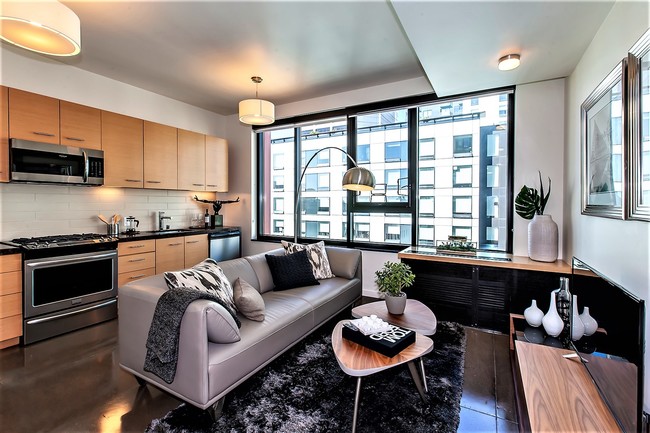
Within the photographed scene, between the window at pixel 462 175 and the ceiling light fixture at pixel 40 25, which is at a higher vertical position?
the ceiling light fixture at pixel 40 25

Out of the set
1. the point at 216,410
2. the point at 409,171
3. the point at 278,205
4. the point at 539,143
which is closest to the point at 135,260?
the point at 278,205

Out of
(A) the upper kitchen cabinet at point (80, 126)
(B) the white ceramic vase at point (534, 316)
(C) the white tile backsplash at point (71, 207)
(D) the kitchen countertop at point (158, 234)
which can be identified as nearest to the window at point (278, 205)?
(D) the kitchen countertop at point (158, 234)

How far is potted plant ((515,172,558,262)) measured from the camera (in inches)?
115

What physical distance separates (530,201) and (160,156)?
4568mm

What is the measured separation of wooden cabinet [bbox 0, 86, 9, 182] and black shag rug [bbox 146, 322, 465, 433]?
110 inches

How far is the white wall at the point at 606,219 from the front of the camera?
57.9 inches

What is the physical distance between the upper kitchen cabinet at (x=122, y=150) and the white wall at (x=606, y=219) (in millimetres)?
4652

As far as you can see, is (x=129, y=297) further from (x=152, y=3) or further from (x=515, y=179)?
(x=515, y=179)

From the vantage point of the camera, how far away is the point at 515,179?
3.33 meters

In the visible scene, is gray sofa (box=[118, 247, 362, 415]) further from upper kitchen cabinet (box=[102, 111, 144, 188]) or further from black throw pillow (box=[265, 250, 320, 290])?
upper kitchen cabinet (box=[102, 111, 144, 188])

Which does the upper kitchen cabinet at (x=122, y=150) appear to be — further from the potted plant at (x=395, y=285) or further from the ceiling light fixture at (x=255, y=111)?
the potted plant at (x=395, y=285)

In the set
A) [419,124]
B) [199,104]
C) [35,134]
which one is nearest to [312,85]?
[419,124]

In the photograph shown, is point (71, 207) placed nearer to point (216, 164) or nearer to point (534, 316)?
point (216, 164)

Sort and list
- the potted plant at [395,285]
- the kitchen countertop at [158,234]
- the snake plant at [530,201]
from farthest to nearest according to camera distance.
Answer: the kitchen countertop at [158,234] → the snake plant at [530,201] → the potted plant at [395,285]
